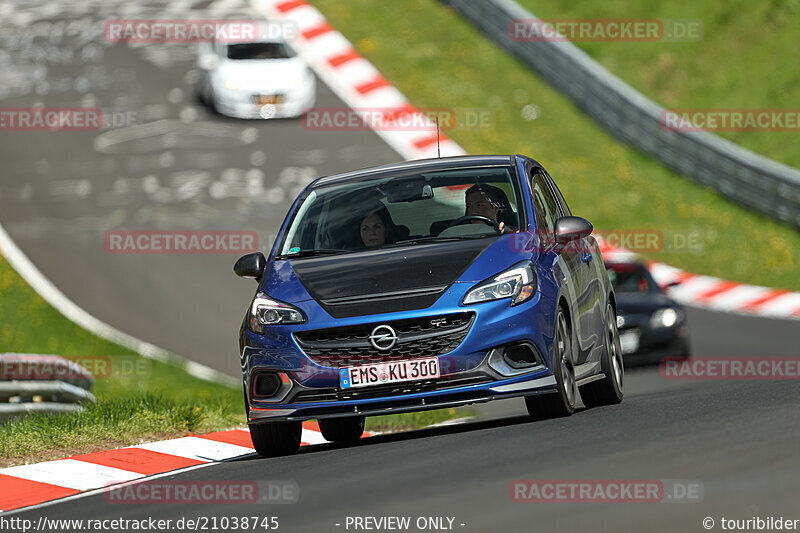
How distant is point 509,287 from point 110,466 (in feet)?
9.46

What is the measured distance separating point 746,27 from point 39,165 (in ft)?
50.7

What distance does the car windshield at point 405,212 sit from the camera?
9586 millimetres

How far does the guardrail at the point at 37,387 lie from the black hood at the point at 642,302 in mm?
7258

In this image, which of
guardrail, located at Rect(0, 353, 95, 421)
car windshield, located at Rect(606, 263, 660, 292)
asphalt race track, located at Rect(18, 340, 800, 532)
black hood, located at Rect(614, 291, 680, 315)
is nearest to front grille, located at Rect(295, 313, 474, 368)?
asphalt race track, located at Rect(18, 340, 800, 532)

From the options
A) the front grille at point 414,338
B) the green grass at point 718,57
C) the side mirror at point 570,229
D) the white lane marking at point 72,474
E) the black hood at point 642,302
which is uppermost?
the side mirror at point 570,229

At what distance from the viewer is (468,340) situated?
8.59 m

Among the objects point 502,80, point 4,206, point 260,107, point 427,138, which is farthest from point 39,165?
point 502,80

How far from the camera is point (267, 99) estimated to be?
26.4 metres

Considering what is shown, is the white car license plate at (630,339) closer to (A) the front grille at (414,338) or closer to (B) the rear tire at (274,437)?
(B) the rear tire at (274,437)

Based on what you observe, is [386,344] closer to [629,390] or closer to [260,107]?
[629,390]

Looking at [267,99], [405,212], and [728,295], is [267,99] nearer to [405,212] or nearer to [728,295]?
[728,295]

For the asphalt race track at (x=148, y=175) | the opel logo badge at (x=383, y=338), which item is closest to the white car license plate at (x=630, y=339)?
the asphalt race track at (x=148, y=175)

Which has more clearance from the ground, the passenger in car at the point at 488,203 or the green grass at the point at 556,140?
the passenger in car at the point at 488,203

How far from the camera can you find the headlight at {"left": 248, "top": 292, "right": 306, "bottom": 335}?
8859 mm
